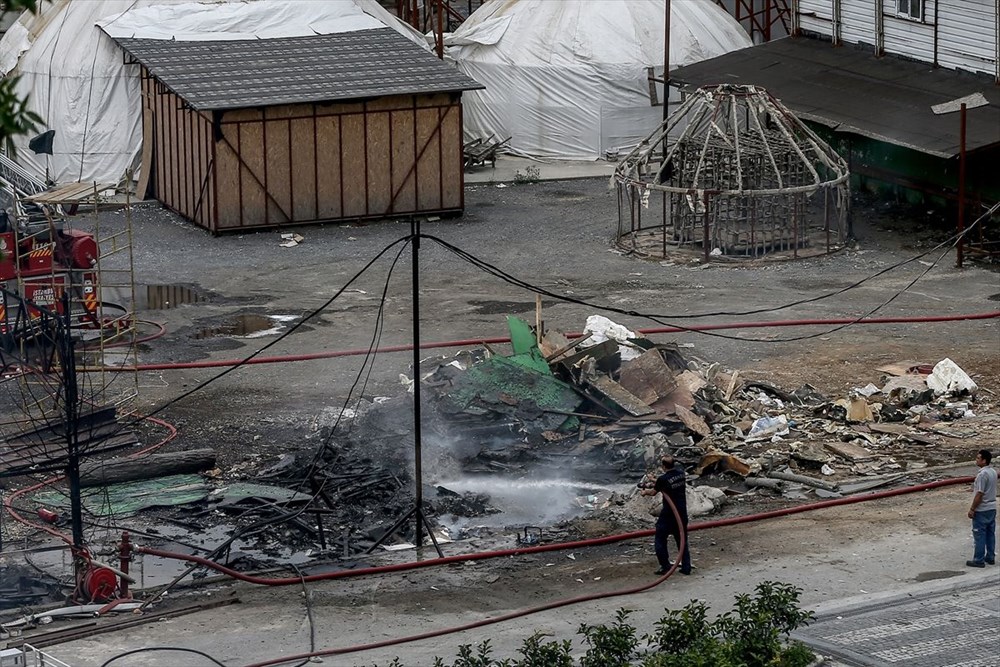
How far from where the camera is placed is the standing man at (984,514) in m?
14.9

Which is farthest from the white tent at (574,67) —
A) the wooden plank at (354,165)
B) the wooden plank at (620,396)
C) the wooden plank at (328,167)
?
the wooden plank at (620,396)

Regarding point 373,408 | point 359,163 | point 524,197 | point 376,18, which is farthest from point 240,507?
point 376,18

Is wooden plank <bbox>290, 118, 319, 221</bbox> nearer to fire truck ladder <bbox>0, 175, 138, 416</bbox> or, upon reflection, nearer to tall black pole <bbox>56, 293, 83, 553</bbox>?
fire truck ladder <bbox>0, 175, 138, 416</bbox>

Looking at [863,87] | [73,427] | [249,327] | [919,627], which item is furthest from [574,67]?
[919,627]

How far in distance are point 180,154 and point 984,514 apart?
21941 millimetres

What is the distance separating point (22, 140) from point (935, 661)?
87.6ft

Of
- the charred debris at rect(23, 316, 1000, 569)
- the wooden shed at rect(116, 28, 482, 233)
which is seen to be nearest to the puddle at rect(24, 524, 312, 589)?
the charred debris at rect(23, 316, 1000, 569)

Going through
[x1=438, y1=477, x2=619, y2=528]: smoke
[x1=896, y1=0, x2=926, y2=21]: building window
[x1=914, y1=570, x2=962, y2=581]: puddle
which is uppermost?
[x1=896, y1=0, x2=926, y2=21]: building window

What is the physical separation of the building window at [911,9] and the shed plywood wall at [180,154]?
14416 millimetres

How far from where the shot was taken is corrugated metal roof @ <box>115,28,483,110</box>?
3155 cm

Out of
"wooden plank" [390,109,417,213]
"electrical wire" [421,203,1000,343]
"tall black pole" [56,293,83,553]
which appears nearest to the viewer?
"tall black pole" [56,293,83,553]

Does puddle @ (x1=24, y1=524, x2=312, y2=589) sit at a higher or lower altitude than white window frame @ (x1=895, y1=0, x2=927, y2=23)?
lower

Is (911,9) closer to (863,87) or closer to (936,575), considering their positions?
(863,87)

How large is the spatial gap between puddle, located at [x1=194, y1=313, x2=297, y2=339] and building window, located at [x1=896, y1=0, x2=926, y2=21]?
49.7 ft
